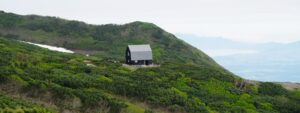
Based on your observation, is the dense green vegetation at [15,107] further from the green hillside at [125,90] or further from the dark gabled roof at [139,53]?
the dark gabled roof at [139,53]

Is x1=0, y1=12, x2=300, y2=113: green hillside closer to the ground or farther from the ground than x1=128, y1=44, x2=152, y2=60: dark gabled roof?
closer to the ground

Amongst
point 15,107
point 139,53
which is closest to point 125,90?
point 15,107

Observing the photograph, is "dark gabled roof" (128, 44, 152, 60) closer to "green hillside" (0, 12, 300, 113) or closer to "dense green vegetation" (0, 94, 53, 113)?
"green hillside" (0, 12, 300, 113)

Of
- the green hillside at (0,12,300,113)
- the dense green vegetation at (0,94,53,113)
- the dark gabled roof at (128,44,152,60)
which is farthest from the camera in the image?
A: the dark gabled roof at (128,44,152,60)

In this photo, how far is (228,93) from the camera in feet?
259

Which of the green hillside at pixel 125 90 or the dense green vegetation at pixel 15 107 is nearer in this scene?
the dense green vegetation at pixel 15 107

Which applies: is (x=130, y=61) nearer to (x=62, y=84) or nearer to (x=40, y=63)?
(x=40, y=63)

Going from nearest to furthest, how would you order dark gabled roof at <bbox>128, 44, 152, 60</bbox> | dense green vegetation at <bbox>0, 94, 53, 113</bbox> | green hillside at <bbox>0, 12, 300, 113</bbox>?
dense green vegetation at <bbox>0, 94, 53, 113</bbox>, green hillside at <bbox>0, 12, 300, 113</bbox>, dark gabled roof at <bbox>128, 44, 152, 60</bbox>

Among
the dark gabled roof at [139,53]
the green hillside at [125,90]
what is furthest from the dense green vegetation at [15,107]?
the dark gabled roof at [139,53]

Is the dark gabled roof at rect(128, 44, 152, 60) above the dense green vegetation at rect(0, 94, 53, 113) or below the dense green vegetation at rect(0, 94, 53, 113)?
above

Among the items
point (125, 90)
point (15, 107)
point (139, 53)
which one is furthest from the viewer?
point (139, 53)

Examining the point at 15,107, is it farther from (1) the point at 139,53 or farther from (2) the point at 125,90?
(1) the point at 139,53

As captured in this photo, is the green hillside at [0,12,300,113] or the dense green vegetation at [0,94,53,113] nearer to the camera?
the dense green vegetation at [0,94,53,113]

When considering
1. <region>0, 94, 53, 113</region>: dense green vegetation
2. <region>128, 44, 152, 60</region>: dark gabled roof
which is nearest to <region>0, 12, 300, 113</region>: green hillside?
<region>0, 94, 53, 113</region>: dense green vegetation
